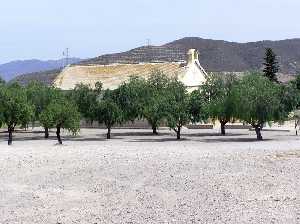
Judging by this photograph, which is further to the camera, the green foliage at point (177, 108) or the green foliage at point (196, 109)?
the green foliage at point (196, 109)

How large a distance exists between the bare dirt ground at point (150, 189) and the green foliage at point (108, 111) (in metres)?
22.1

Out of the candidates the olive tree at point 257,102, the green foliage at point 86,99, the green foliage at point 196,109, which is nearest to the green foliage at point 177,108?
the green foliage at point 196,109

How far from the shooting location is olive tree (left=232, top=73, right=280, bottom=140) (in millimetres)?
49156

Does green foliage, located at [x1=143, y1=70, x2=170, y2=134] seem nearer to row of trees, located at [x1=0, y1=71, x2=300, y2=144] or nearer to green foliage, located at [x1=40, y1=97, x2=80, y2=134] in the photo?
row of trees, located at [x1=0, y1=71, x2=300, y2=144]

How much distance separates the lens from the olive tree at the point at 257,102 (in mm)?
49156

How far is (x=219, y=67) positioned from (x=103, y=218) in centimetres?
15905

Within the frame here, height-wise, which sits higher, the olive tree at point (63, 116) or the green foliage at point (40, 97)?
the green foliage at point (40, 97)

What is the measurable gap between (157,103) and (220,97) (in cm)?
615

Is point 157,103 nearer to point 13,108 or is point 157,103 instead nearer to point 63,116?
point 63,116

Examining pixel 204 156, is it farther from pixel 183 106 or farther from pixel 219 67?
pixel 219 67

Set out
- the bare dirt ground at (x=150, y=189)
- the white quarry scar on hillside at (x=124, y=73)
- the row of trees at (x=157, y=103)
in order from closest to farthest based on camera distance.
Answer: the bare dirt ground at (x=150, y=189)
the row of trees at (x=157, y=103)
the white quarry scar on hillside at (x=124, y=73)

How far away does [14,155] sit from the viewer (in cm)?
3406

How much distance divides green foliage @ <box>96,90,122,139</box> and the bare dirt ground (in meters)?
22.1

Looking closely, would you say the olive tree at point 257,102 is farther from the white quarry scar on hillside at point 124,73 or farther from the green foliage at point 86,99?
the white quarry scar on hillside at point 124,73
